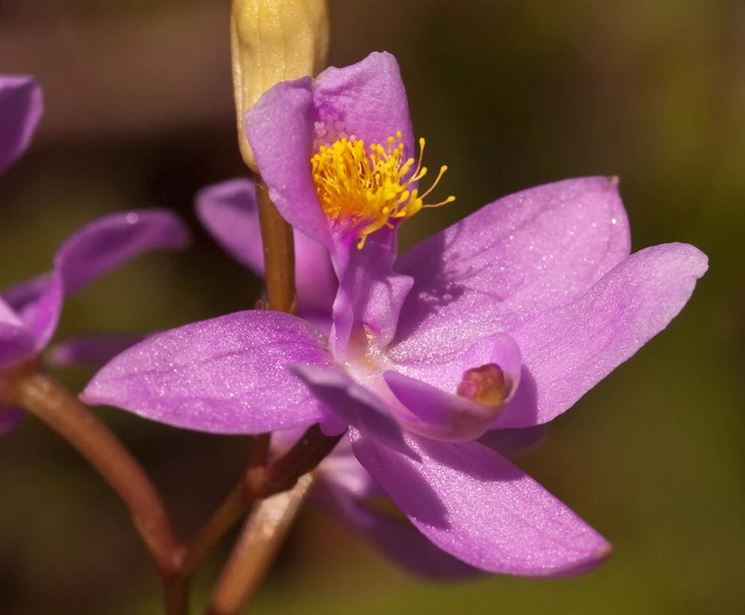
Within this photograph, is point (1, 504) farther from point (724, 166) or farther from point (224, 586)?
point (724, 166)

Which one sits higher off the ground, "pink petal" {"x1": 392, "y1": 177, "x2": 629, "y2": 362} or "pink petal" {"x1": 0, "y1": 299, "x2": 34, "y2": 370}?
"pink petal" {"x1": 392, "y1": 177, "x2": 629, "y2": 362}

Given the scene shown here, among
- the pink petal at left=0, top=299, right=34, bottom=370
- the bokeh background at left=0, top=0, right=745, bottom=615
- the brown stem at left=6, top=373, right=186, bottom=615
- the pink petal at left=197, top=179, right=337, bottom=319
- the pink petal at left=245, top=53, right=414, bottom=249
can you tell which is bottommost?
the bokeh background at left=0, top=0, right=745, bottom=615

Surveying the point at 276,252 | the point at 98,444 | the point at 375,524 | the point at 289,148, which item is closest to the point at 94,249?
the point at 98,444

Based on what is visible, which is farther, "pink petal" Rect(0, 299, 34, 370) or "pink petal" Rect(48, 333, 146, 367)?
A: "pink petal" Rect(48, 333, 146, 367)

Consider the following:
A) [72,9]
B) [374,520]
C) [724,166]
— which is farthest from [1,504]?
[724,166]

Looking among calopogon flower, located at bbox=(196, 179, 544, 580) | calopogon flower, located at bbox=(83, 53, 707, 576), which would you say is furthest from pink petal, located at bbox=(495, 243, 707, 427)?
calopogon flower, located at bbox=(196, 179, 544, 580)

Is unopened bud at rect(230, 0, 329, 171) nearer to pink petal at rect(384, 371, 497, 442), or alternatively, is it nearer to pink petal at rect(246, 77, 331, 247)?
pink petal at rect(246, 77, 331, 247)

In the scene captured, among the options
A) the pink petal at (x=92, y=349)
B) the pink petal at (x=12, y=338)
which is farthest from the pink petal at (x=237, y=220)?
the pink petal at (x=12, y=338)
